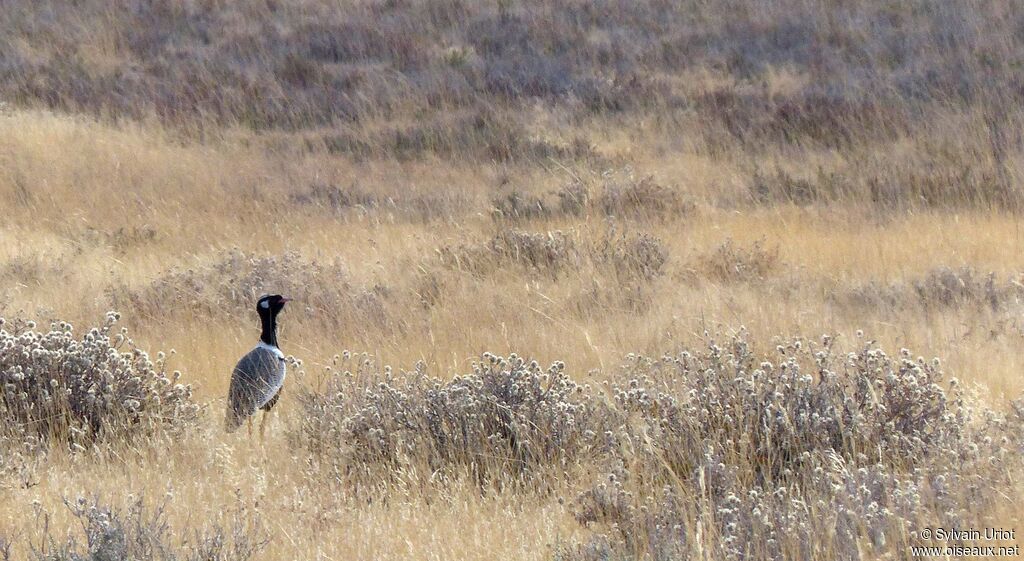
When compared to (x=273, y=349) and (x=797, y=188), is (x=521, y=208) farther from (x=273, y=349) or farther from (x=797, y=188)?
(x=273, y=349)

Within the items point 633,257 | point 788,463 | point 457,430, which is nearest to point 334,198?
point 633,257

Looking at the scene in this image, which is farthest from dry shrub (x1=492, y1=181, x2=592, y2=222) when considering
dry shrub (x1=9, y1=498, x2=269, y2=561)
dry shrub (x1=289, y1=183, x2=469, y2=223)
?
dry shrub (x1=9, y1=498, x2=269, y2=561)

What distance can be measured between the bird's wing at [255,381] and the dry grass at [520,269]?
171mm

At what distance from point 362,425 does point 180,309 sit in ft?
10.1

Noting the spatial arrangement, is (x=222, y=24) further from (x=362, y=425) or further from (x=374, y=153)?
(x=362, y=425)

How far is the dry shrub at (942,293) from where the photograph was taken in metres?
6.39

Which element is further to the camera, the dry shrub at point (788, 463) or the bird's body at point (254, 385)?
the bird's body at point (254, 385)

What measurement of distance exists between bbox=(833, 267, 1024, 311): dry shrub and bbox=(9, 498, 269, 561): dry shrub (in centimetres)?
442

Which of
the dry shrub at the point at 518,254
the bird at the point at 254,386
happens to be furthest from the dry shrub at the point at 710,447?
the dry shrub at the point at 518,254

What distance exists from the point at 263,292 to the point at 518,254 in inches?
74.2

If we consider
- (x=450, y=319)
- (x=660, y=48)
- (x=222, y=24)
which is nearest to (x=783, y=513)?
(x=450, y=319)

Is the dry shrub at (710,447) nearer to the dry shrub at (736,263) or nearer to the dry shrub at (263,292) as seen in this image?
the dry shrub at (263,292)

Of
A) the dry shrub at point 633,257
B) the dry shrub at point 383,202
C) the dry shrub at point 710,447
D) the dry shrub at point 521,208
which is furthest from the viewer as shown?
the dry shrub at point 383,202

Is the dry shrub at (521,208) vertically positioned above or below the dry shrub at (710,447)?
above
